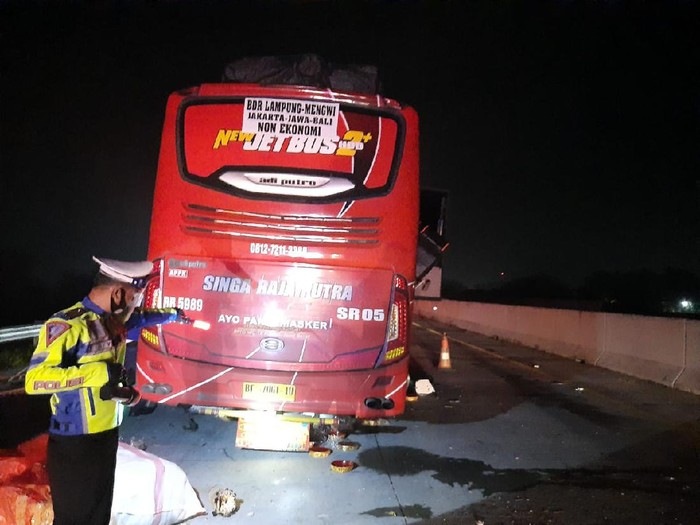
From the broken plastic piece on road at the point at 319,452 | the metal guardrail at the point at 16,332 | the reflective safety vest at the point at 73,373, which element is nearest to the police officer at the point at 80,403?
the reflective safety vest at the point at 73,373

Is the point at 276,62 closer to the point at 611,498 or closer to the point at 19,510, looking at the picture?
the point at 19,510

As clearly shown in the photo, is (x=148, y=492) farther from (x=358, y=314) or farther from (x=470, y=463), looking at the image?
(x=470, y=463)

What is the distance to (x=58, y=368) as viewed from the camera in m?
3.21

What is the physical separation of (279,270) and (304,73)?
6.93 ft

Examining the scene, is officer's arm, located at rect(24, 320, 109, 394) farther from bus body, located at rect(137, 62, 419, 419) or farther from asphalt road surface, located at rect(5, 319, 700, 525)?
bus body, located at rect(137, 62, 419, 419)

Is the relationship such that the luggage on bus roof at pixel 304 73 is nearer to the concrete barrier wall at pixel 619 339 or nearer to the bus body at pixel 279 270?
the bus body at pixel 279 270

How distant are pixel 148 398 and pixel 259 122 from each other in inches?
112

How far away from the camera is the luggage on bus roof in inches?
255

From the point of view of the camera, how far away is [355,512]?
5.16 metres

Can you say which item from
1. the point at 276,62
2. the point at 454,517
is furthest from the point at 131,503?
the point at 276,62

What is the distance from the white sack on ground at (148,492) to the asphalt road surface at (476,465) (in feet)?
0.92

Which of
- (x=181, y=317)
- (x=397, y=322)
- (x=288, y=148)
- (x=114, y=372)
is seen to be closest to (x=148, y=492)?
(x=181, y=317)

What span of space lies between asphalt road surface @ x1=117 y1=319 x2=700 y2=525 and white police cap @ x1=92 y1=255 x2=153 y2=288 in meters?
2.15

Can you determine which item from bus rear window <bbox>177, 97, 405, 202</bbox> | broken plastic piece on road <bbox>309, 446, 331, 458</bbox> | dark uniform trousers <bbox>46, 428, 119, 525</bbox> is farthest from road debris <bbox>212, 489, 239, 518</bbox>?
bus rear window <bbox>177, 97, 405, 202</bbox>
